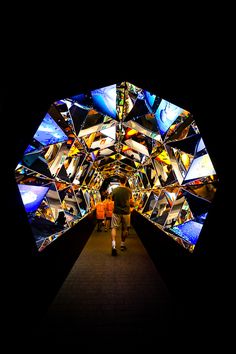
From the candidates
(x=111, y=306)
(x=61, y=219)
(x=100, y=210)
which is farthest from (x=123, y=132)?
(x=100, y=210)

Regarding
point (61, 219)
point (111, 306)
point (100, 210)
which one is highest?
point (100, 210)

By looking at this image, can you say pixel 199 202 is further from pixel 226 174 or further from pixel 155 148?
pixel 155 148

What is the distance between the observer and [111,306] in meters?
3.28

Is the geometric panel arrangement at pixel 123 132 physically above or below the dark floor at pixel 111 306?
above

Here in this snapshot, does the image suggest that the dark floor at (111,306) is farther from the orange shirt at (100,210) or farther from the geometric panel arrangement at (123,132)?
the orange shirt at (100,210)

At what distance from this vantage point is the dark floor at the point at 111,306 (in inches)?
103

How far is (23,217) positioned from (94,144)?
4.45 m

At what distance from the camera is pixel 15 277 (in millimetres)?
1996

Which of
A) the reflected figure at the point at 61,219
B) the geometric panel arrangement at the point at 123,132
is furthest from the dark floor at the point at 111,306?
the reflected figure at the point at 61,219

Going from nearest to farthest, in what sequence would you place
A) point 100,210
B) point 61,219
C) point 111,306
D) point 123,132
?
point 111,306, point 61,219, point 123,132, point 100,210

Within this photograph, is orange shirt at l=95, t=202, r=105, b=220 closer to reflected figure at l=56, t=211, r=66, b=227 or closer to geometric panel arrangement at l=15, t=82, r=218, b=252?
geometric panel arrangement at l=15, t=82, r=218, b=252

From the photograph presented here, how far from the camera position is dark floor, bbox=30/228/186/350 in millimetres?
2609

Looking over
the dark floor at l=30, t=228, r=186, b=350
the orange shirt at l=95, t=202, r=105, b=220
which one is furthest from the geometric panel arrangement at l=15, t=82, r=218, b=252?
the orange shirt at l=95, t=202, r=105, b=220

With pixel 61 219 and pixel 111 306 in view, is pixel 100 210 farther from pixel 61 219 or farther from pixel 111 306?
pixel 111 306
